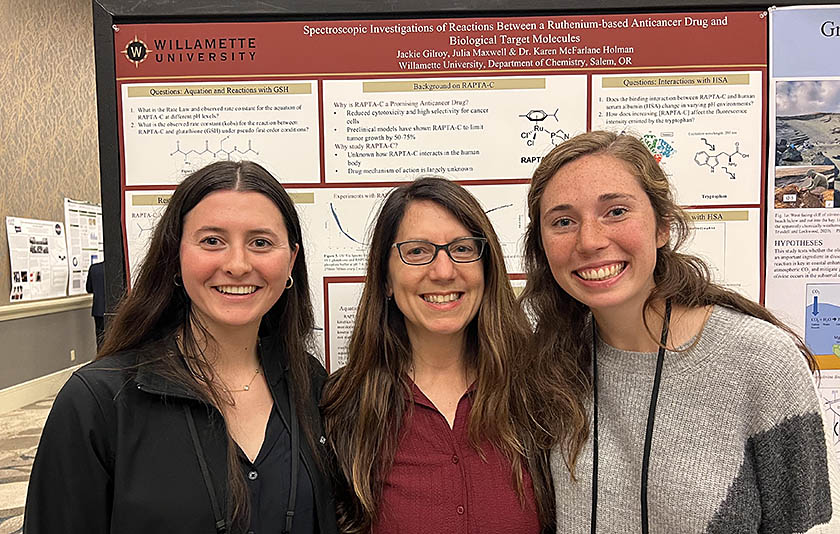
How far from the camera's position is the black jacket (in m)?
1.43

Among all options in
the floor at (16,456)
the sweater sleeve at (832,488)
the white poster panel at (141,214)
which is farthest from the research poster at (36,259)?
the sweater sleeve at (832,488)

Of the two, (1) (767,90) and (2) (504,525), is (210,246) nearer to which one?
(2) (504,525)

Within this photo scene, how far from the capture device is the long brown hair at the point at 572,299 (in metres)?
1.56

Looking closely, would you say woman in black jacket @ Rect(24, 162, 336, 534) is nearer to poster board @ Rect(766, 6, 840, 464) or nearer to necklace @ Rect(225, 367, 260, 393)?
necklace @ Rect(225, 367, 260, 393)

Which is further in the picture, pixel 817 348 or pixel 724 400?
pixel 817 348

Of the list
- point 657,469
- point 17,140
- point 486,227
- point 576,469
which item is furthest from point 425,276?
point 17,140

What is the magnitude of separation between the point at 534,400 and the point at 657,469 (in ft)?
1.24

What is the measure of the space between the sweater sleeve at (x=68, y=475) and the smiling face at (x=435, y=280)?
824 millimetres

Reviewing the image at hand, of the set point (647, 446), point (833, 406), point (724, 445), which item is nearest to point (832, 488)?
point (724, 445)

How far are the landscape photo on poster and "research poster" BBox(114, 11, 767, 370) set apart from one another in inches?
3.2

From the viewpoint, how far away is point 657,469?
1.53 m

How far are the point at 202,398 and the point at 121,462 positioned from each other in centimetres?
22

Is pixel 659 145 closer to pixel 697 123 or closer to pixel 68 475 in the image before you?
pixel 697 123

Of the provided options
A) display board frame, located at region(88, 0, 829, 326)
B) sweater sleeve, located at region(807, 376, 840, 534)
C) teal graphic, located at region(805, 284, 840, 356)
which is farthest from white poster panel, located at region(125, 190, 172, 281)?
teal graphic, located at region(805, 284, 840, 356)
